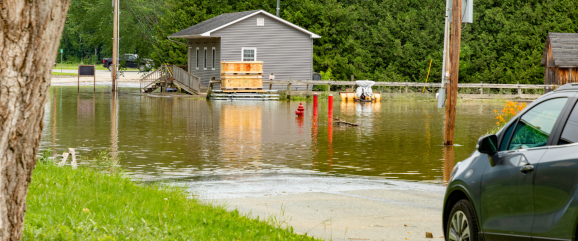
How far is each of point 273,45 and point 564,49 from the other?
682 inches

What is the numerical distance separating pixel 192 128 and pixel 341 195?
11.7 m

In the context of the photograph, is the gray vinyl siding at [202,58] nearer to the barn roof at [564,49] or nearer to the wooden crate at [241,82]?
the wooden crate at [241,82]

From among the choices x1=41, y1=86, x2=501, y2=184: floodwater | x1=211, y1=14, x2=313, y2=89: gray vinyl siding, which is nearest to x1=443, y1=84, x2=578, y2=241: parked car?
x1=41, y1=86, x2=501, y2=184: floodwater

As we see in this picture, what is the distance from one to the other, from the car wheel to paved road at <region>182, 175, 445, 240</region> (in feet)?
3.96

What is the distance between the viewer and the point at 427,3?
56.2m

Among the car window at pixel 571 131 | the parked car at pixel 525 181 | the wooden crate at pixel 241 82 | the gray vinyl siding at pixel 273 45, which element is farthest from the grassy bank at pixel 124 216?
the gray vinyl siding at pixel 273 45

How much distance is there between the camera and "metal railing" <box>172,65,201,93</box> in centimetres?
4238

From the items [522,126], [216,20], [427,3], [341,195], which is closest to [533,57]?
[427,3]

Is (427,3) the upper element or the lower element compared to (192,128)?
upper

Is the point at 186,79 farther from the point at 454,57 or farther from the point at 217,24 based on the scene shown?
the point at 454,57

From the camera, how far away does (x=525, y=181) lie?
518cm

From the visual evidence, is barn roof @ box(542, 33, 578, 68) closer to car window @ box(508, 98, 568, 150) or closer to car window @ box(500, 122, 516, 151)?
Answer: car window @ box(500, 122, 516, 151)

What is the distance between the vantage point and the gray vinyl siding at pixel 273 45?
4391 cm

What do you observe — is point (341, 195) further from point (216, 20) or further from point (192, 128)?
point (216, 20)
